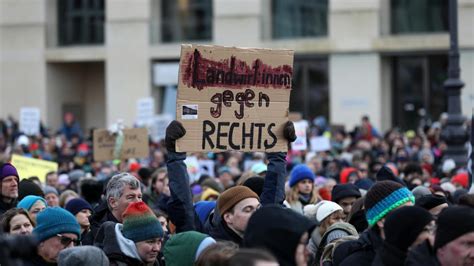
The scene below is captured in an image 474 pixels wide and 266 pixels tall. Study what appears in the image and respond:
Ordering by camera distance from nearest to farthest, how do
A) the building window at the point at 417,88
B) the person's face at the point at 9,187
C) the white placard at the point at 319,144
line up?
1. the person's face at the point at 9,187
2. the white placard at the point at 319,144
3. the building window at the point at 417,88

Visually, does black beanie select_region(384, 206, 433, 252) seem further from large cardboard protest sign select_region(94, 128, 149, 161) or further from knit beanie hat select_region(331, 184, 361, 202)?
large cardboard protest sign select_region(94, 128, 149, 161)

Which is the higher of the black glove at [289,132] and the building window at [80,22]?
the building window at [80,22]

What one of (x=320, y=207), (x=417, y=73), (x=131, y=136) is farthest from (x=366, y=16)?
(x=320, y=207)

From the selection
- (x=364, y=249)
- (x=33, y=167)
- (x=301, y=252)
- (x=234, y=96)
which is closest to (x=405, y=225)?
(x=364, y=249)

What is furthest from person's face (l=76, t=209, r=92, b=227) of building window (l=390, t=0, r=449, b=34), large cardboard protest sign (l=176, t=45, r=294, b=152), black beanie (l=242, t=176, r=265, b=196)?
building window (l=390, t=0, r=449, b=34)

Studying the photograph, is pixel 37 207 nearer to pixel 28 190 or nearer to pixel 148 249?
pixel 28 190

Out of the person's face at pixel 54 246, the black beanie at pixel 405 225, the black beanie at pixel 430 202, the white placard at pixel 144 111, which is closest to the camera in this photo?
the black beanie at pixel 405 225

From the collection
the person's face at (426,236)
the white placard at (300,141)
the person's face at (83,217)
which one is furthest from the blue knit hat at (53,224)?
the white placard at (300,141)

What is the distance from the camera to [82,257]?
6.36 meters

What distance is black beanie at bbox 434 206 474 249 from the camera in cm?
589

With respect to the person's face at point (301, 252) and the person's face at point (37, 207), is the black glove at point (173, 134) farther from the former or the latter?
the person's face at point (301, 252)

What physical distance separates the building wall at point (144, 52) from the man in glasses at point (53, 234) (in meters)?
24.3

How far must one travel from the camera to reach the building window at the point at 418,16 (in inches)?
1277

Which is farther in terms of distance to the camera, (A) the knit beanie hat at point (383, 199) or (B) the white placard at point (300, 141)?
(B) the white placard at point (300, 141)
